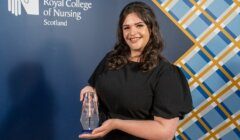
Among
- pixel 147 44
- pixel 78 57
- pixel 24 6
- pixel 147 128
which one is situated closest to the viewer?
pixel 147 128

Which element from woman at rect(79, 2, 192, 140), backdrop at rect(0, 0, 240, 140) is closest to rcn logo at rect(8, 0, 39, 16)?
backdrop at rect(0, 0, 240, 140)

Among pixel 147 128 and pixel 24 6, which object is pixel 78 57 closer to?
pixel 24 6

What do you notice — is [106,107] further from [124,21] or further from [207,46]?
[207,46]

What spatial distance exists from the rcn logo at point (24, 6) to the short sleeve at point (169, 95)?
34.4 inches

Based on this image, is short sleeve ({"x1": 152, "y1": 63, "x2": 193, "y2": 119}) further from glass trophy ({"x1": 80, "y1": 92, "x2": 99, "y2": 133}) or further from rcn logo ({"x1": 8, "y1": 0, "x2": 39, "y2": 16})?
rcn logo ({"x1": 8, "y1": 0, "x2": 39, "y2": 16})

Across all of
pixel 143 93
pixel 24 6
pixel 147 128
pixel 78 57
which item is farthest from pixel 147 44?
pixel 24 6

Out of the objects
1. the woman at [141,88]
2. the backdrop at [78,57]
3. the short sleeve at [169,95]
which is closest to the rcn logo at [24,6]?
the backdrop at [78,57]

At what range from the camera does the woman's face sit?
116 centimetres

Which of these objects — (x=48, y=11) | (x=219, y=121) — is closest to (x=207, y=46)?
(x=219, y=121)

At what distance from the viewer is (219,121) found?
1.87 meters

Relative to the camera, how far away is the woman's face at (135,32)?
116 centimetres

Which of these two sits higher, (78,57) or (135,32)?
(78,57)

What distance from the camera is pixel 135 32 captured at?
45.5 inches

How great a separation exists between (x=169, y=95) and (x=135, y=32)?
247 millimetres
